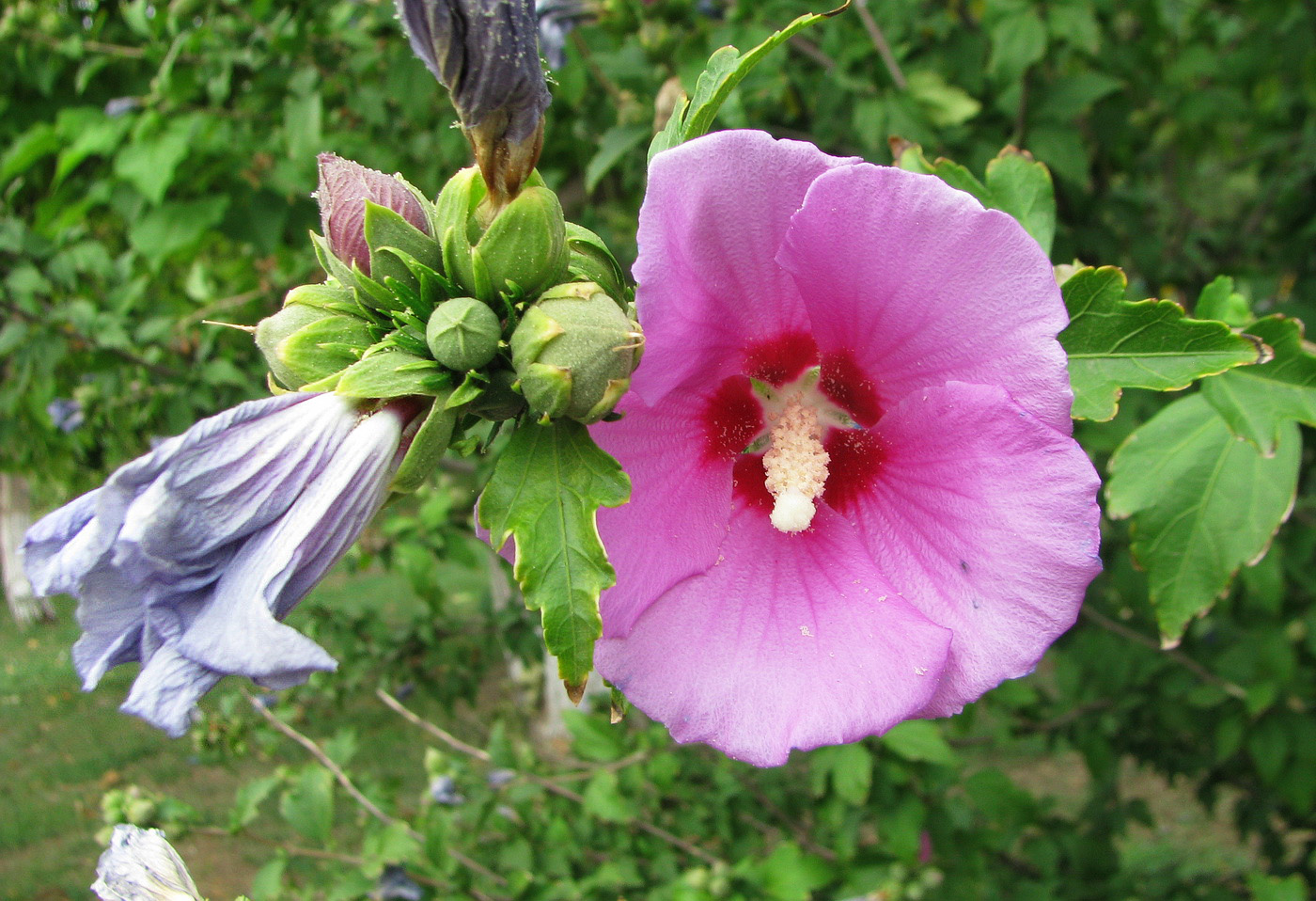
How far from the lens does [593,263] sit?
906 mm

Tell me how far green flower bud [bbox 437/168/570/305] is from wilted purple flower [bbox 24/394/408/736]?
14cm

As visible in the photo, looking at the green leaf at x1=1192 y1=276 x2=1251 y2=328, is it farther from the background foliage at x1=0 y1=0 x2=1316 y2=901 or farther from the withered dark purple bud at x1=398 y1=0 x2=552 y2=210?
the withered dark purple bud at x1=398 y1=0 x2=552 y2=210

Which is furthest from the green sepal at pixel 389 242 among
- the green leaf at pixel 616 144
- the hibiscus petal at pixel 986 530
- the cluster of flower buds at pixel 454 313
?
the green leaf at pixel 616 144

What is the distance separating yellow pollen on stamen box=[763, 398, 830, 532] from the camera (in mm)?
930

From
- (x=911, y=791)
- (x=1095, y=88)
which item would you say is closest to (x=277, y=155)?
(x=1095, y=88)

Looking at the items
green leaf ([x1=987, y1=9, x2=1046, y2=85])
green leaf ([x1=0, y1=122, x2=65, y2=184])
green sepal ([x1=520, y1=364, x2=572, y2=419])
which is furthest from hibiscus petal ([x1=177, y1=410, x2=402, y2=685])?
green leaf ([x1=0, y1=122, x2=65, y2=184])

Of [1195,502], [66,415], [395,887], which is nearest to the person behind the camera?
[1195,502]

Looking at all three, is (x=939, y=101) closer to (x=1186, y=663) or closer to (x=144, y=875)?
(x=1186, y=663)

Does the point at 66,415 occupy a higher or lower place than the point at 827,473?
lower

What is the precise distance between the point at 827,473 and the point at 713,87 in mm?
396

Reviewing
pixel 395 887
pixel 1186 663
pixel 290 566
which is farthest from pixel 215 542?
pixel 1186 663

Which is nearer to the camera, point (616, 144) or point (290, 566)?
point (290, 566)

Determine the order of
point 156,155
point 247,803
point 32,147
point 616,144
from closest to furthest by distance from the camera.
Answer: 1. point 616,144
2. point 247,803
3. point 156,155
4. point 32,147

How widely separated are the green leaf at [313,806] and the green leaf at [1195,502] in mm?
1893
